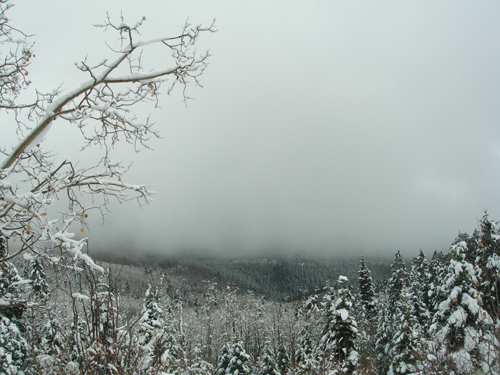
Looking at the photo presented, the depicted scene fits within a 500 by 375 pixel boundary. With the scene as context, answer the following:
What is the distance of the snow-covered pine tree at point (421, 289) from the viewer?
26.7m

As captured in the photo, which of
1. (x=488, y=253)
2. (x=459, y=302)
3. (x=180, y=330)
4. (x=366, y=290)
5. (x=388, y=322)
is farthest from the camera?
(x=366, y=290)

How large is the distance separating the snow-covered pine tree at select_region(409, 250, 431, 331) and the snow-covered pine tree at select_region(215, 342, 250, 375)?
14878 millimetres

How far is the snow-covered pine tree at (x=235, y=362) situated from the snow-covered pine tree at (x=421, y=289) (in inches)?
586

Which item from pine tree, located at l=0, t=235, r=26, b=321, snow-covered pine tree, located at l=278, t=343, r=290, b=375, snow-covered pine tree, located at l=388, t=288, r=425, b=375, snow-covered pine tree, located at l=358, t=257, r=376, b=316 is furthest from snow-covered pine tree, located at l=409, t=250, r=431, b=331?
pine tree, located at l=0, t=235, r=26, b=321

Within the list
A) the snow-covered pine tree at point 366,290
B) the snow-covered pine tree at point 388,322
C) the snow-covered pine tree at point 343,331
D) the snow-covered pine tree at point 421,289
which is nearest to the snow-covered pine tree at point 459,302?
the snow-covered pine tree at point 343,331

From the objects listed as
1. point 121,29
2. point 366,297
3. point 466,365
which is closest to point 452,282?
point 466,365

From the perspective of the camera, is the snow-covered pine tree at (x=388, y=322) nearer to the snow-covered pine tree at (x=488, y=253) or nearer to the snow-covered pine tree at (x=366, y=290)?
the snow-covered pine tree at (x=366, y=290)

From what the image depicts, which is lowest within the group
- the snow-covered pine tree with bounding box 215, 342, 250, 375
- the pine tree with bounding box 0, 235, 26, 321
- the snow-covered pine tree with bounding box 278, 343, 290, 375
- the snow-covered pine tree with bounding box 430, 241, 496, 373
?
the snow-covered pine tree with bounding box 278, 343, 290, 375

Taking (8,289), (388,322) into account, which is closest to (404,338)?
(388,322)

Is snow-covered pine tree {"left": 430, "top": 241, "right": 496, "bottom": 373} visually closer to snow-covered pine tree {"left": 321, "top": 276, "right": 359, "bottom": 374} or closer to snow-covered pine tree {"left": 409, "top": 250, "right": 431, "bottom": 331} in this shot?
snow-covered pine tree {"left": 321, "top": 276, "right": 359, "bottom": 374}

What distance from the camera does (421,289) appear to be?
36.1m

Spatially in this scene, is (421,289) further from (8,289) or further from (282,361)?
(8,289)

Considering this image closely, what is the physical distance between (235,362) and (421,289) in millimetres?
26701

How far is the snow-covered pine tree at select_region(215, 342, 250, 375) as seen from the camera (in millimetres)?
20297
